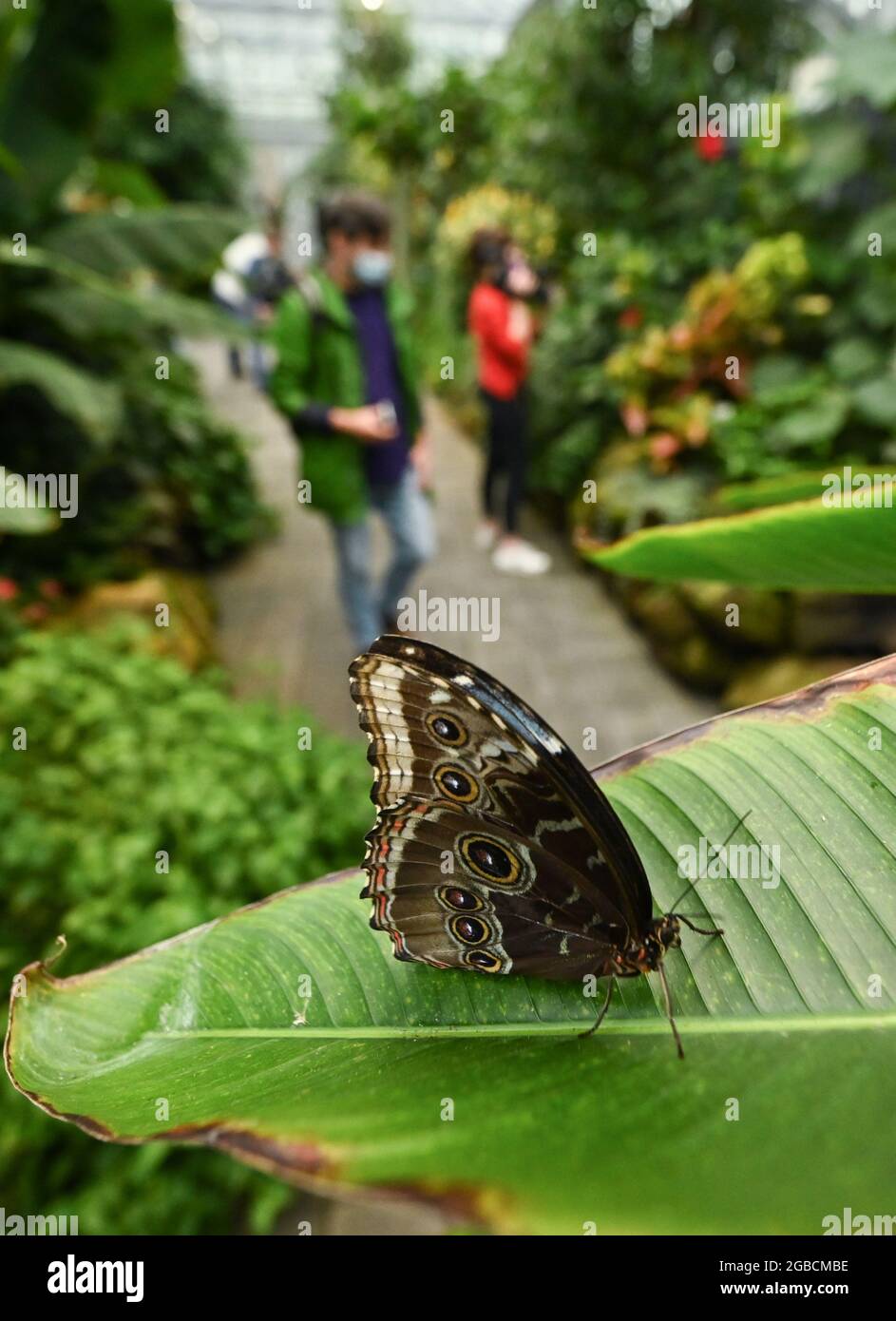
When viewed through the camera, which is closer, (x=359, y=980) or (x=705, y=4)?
(x=359, y=980)

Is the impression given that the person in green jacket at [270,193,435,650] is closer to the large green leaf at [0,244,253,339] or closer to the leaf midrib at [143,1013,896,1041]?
the large green leaf at [0,244,253,339]

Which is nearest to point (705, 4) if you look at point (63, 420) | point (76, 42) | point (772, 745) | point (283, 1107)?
point (76, 42)

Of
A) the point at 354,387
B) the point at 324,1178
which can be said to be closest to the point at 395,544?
the point at 354,387

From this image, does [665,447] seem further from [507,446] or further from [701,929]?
[701,929]

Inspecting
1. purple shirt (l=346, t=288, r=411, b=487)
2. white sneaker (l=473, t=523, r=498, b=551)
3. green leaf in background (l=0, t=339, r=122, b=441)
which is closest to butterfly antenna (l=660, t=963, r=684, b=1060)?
purple shirt (l=346, t=288, r=411, b=487)

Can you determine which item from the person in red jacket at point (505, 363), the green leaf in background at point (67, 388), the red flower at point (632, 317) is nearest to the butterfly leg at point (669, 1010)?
the green leaf in background at point (67, 388)
